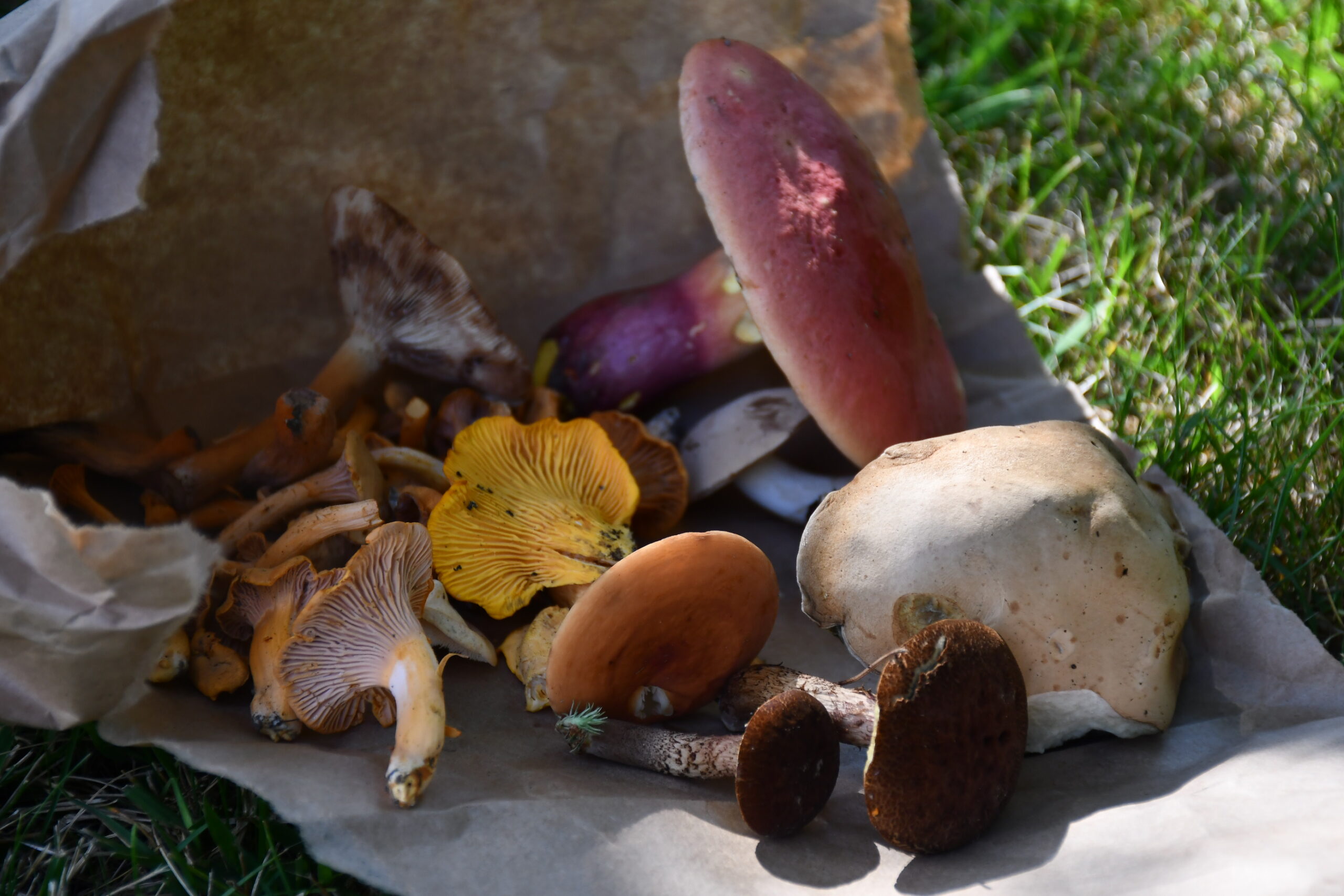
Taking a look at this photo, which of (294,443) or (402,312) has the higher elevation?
(402,312)

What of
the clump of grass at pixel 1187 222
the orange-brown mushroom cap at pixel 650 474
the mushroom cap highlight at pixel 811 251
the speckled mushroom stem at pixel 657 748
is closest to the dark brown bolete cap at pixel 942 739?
the speckled mushroom stem at pixel 657 748

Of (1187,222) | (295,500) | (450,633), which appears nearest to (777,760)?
(450,633)

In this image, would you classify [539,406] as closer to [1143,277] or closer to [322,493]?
[322,493]

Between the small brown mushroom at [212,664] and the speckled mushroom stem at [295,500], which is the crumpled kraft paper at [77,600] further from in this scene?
the speckled mushroom stem at [295,500]

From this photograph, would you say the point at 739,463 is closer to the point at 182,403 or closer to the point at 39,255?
the point at 182,403

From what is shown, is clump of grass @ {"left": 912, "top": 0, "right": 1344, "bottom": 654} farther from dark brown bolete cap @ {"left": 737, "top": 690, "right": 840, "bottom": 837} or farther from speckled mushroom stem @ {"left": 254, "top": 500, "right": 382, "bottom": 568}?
speckled mushroom stem @ {"left": 254, "top": 500, "right": 382, "bottom": 568}

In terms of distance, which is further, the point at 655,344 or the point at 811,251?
the point at 655,344
